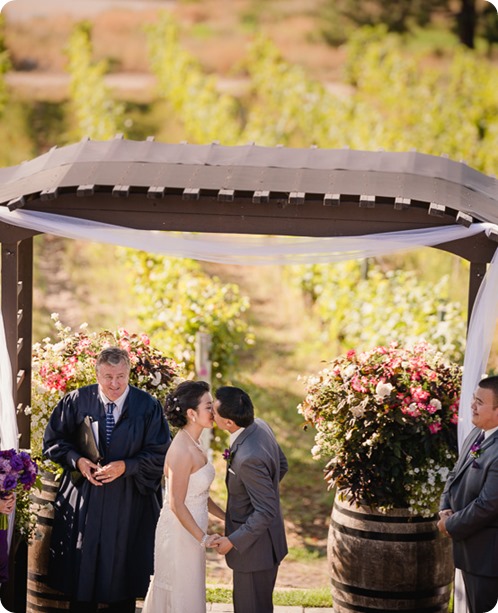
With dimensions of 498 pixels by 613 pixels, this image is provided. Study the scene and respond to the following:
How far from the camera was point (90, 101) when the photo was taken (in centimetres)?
1908

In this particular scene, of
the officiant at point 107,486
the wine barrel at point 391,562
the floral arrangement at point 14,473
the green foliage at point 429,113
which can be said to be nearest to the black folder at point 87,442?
the officiant at point 107,486

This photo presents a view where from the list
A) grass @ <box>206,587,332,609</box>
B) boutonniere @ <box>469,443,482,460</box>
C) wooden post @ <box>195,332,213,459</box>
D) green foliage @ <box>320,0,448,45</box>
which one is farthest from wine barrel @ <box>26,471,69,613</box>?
green foliage @ <box>320,0,448,45</box>

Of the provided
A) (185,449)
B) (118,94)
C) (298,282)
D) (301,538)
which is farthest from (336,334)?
(118,94)

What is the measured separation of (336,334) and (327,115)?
732 centimetres

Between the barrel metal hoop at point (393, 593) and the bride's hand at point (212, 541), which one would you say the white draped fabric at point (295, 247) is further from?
the bride's hand at point (212, 541)

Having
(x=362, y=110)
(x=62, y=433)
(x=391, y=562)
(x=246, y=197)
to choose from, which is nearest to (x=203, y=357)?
(x=62, y=433)

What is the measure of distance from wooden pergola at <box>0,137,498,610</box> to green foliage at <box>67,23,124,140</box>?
451 inches

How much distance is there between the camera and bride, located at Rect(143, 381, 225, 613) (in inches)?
177

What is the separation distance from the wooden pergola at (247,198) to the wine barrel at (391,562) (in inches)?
47.4

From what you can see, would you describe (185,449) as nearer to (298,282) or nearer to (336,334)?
(336,334)

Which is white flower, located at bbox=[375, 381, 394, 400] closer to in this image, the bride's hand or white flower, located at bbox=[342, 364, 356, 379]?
white flower, located at bbox=[342, 364, 356, 379]

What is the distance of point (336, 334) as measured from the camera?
10.7m

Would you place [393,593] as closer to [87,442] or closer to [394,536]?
[394,536]

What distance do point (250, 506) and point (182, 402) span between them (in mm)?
573
